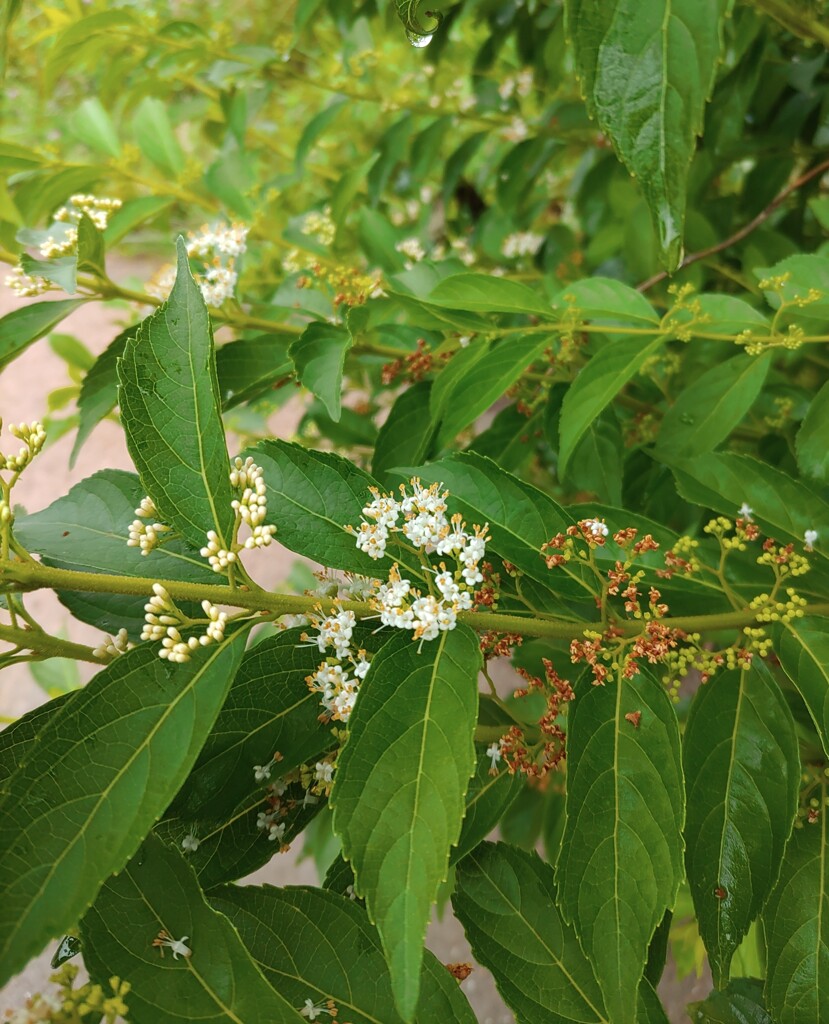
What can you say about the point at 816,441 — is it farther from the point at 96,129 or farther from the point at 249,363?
the point at 96,129

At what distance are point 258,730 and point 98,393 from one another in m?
0.50

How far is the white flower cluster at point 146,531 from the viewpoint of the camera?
718 mm

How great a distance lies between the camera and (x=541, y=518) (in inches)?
31.9

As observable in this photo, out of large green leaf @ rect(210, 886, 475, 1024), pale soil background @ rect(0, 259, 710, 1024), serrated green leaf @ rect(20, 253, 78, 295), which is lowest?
pale soil background @ rect(0, 259, 710, 1024)

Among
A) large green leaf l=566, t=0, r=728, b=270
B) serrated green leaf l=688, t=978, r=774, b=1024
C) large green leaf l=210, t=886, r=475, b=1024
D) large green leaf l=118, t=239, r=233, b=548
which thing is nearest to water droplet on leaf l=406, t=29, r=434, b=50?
large green leaf l=566, t=0, r=728, b=270

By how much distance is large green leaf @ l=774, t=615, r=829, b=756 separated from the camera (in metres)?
0.74

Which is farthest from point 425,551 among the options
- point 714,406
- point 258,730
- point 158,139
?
point 158,139

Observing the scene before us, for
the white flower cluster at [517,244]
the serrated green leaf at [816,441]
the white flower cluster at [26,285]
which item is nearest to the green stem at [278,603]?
the serrated green leaf at [816,441]

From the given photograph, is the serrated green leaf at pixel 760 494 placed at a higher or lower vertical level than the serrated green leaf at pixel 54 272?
lower

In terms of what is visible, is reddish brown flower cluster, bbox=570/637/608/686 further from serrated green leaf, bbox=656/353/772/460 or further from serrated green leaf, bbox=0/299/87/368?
serrated green leaf, bbox=0/299/87/368

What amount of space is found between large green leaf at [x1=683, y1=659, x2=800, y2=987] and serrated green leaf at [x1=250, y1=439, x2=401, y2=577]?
0.35m

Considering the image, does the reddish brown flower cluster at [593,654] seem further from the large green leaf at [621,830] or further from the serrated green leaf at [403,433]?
the serrated green leaf at [403,433]

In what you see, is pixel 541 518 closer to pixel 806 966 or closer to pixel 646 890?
pixel 646 890

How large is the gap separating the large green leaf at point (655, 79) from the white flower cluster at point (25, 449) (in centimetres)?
55
